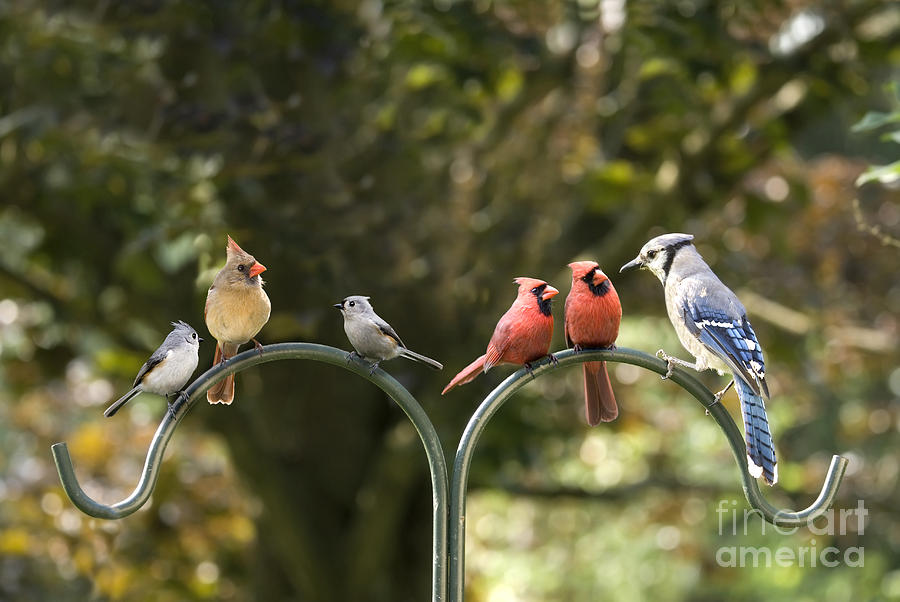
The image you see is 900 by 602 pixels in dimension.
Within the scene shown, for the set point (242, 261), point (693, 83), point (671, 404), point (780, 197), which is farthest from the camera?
point (671, 404)

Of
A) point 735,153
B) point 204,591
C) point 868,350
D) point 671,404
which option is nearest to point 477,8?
point 735,153

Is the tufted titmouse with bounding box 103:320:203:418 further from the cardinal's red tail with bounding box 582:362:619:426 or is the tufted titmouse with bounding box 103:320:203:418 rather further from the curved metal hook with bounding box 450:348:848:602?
the cardinal's red tail with bounding box 582:362:619:426

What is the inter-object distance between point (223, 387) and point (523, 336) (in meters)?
0.60

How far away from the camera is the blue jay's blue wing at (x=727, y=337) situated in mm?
2150

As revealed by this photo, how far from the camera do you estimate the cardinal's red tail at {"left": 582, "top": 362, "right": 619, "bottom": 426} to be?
2184mm

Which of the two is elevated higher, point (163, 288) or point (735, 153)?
point (735, 153)

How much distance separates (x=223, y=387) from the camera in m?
2.21

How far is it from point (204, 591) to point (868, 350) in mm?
4137

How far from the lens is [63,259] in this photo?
5.57m

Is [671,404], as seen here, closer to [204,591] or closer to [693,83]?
[204,591]

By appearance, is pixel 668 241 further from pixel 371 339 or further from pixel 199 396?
pixel 199 396

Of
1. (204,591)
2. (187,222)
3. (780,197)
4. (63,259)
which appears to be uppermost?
(780,197)

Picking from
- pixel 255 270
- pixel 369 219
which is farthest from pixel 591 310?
pixel 369 219

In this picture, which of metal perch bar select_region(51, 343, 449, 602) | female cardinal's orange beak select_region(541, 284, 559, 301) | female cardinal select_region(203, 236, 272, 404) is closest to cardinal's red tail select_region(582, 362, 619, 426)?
female cardinal's orange beak select_region(541, 284, 559, 301)
